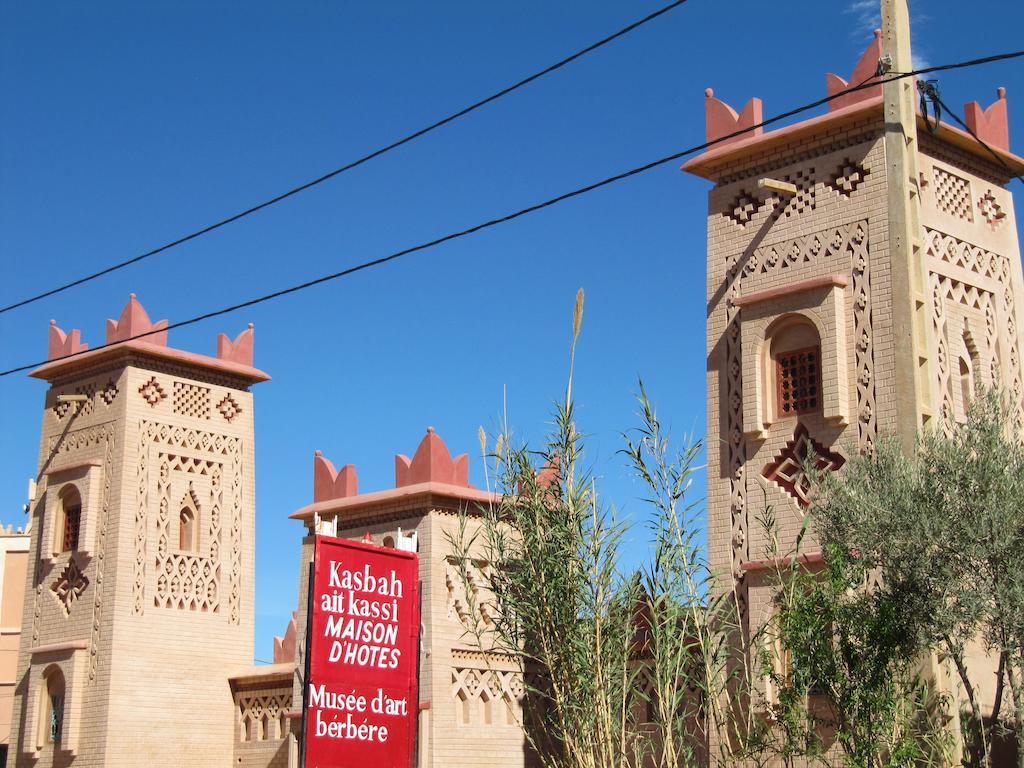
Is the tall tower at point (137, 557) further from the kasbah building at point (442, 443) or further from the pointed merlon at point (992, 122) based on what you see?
the pointed merlon at point (992, 122)

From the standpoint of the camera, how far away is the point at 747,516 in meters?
16.4

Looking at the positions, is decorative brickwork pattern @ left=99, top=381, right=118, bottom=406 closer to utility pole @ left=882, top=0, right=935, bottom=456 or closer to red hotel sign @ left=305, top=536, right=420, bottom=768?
red hotel sign @ left=305, top=536, right=420, bottom=768

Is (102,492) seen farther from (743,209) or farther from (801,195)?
(801,195)

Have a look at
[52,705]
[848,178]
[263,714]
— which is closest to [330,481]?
[263,714]

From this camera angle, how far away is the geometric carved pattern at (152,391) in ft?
75.6

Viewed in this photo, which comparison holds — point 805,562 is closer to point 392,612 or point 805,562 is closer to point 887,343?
point 887,343

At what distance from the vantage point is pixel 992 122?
1730 centimetres

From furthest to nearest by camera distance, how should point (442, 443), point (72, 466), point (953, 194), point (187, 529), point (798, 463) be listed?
point (187, 529) → point (72, 466) → point (442, 443) → point (953, 194) → point (798, 463)

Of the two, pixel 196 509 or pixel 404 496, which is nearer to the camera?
pixel 404 496

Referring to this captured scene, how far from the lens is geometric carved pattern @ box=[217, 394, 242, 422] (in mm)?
24062

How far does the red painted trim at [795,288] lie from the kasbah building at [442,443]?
33mm

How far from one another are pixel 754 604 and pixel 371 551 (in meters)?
4.57

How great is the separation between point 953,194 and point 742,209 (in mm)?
2458

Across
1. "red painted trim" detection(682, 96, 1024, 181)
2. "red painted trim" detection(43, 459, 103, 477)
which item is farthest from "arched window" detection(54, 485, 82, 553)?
"red painted trim" detection(682, 96, 1024, 181)
